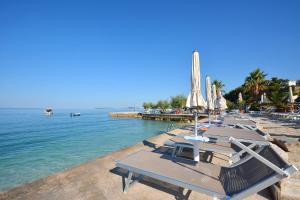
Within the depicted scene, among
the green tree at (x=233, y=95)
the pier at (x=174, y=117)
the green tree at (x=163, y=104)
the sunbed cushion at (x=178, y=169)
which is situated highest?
the green tree at (x=233, y=95)

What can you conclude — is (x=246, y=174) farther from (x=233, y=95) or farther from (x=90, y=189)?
(x=233, y=95)

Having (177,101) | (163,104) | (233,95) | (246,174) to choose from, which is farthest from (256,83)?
(246,174)

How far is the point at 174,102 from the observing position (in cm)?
5881

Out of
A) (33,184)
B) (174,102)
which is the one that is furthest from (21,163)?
(174,102)

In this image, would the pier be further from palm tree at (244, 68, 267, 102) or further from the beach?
the beach

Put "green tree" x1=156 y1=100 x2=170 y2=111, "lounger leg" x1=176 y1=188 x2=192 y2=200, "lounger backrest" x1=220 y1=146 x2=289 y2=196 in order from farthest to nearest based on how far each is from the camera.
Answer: "green tree" x1=156 y1=100 x2=170 y2=111, "lounger leg" x1=176 y1=188 x2=192 y2=200, "lounger backrest" x1=220 y1=146 x2=289 y2=196

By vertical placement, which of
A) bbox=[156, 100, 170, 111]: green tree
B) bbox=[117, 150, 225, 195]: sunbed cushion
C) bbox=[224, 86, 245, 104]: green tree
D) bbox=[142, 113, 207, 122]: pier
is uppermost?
bbox=[224, 86, 245, 104]: green tree

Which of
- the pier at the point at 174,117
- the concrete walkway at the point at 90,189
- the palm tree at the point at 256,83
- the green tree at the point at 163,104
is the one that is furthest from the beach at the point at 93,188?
the green tree at the point at 163,104

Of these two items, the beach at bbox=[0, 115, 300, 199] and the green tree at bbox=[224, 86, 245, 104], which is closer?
A: the beach at bbox=[0, 115, 300, 199]

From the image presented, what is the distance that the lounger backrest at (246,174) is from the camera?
7.84 ft

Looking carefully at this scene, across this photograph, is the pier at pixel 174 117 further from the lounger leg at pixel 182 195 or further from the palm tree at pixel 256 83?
the lounger leg at pixel 182 195

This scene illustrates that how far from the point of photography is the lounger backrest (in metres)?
2.39

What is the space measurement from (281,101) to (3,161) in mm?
29240

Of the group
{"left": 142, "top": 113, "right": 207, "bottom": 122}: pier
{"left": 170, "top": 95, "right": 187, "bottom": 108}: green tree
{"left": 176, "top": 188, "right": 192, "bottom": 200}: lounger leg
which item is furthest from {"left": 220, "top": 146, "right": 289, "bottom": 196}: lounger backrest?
{"left": 170, "top": 95, "right": 187, "bottom": 108}: green tree
